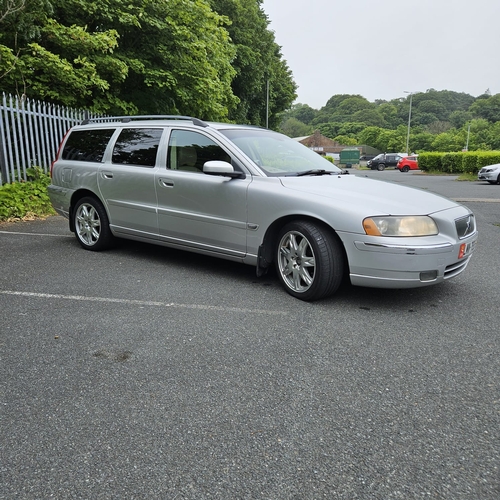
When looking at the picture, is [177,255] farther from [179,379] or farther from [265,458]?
[265,458]

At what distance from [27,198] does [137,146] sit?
14.3ft

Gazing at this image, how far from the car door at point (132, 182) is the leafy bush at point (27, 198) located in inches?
143

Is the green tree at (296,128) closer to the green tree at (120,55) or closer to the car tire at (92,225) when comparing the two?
the green tree at (120,55)

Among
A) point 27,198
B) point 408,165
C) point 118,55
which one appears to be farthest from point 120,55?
point 408,165

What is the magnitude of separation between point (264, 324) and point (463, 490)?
1995mm

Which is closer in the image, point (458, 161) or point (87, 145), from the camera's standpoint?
point (87, 145)

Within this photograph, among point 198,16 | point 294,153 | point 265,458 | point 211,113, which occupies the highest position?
point 198,16

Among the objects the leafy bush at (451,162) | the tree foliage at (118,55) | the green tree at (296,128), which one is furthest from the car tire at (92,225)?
the green tree at (296,128)

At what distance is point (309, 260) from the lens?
4.18 metres

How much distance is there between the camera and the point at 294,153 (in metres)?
5.32

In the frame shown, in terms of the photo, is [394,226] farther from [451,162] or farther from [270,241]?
[451,162]

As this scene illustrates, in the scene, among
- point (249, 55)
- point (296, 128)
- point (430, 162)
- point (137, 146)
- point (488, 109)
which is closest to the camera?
point (137, 146)

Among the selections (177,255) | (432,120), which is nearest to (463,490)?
(177,255)

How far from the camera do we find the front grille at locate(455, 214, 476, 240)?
4.13 meters
